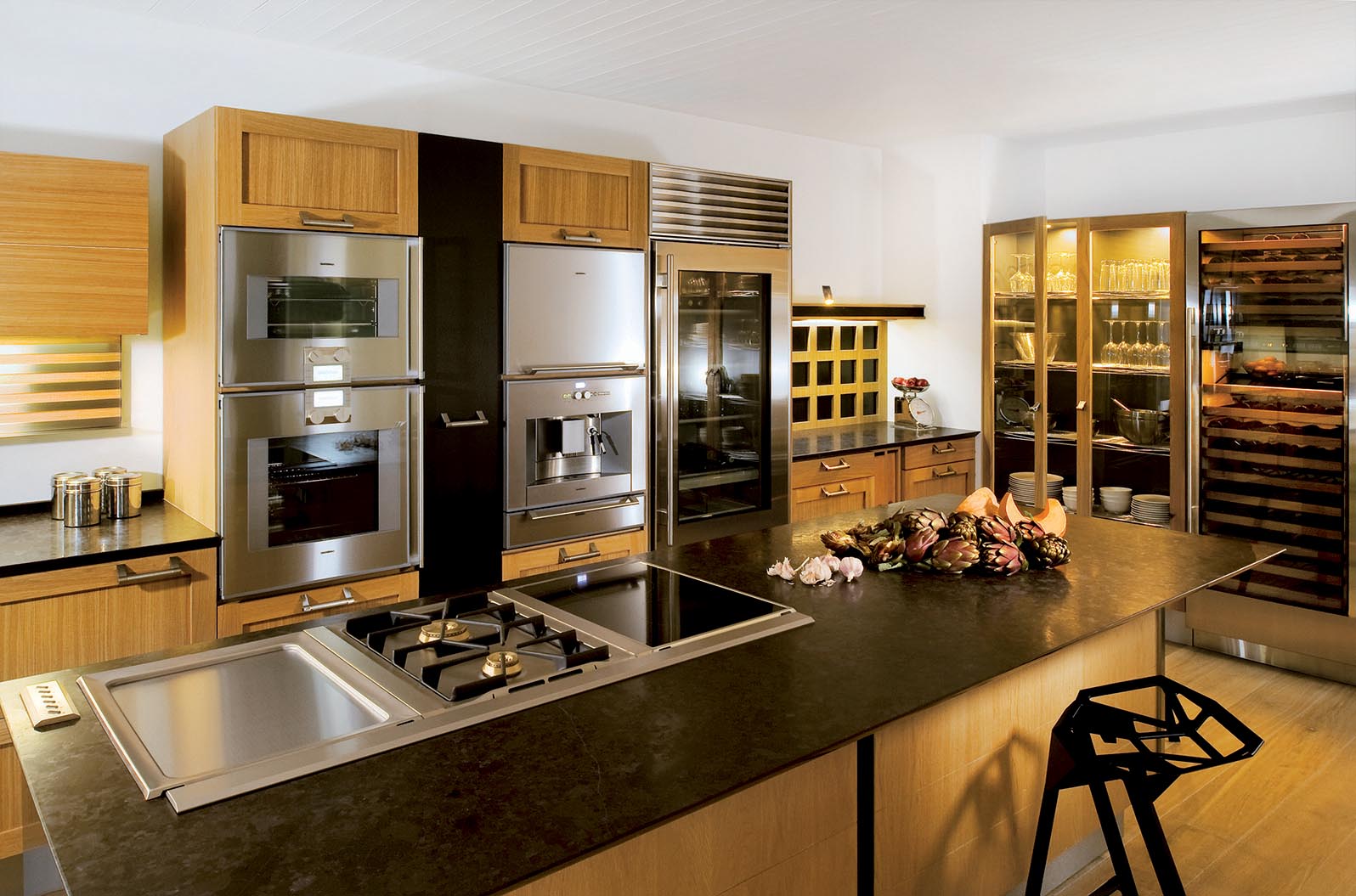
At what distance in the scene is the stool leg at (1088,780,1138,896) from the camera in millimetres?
2008

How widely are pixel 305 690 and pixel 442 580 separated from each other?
1917 mm

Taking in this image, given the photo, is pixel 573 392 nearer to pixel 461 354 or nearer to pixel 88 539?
pixel 461 354

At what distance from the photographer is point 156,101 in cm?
340

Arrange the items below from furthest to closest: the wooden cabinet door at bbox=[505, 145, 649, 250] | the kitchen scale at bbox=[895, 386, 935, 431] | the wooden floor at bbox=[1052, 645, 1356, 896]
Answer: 1. the kitchen scale at bbox=[895, 386, 935, 431]
2. the wooden cabinet door at bbox=[505, 145, 649, 250]
3. the wooden floor at bbox=[1052, 645, 1356, 896]

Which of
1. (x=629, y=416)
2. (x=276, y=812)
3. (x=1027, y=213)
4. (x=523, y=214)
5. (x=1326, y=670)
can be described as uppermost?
(x=1027, y=213)

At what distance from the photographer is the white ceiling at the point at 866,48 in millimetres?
3256

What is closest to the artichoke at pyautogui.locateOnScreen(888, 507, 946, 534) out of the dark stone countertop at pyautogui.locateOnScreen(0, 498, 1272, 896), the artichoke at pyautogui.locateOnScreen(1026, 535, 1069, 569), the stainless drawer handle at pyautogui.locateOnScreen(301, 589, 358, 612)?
the artichoke at pyautogui.locateOnScreen(1026, 535, 1069, 569)

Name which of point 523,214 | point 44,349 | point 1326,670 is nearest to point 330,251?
point 523,214

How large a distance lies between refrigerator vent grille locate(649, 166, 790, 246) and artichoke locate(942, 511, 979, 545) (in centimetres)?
200

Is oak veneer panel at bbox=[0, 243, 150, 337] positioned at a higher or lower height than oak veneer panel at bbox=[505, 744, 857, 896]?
higher

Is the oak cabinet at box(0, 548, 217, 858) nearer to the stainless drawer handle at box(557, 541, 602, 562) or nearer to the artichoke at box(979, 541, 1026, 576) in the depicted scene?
the stainless drawer handle at box(557, 541, 602, 562)

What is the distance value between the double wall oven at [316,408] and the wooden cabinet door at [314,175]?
0.06m

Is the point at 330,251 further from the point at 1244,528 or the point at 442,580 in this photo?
the point at 1244,528

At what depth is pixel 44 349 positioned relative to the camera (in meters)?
3.26
